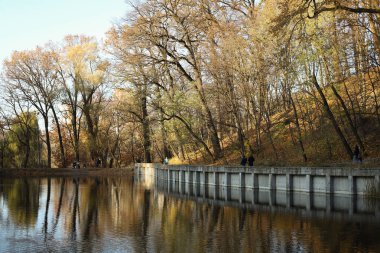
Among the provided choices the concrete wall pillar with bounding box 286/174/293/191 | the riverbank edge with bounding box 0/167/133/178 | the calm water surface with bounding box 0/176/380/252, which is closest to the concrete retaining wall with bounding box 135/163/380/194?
the concrete wall pillar with bounding box 286/174/293/191

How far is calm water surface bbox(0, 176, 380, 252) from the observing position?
18.8 meters

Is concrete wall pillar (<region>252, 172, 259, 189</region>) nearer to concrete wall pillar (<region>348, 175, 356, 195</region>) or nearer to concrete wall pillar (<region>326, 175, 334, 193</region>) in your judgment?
concrete wall pillar (<region>326, 175, 334, 193</region>)

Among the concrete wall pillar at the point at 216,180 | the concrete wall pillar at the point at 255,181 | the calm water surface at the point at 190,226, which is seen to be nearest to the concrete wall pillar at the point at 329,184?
the calm water surface at the point at 190,226

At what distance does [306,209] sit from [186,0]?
26384 mm

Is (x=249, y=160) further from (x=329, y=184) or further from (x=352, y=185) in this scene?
(x=352, y=185)

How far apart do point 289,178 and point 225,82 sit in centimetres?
1132

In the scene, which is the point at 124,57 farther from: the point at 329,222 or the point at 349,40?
the point at 329,222

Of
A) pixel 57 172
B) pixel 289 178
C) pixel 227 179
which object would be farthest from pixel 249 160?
pixel 57 172

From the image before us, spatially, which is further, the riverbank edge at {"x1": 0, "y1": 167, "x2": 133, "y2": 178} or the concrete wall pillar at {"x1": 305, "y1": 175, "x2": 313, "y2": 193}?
the riverbank edge at {"x1": 0, "y1": 167, "x2": 133, "y2": 178}

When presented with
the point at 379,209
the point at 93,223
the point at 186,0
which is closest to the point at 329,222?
the point at 379,209

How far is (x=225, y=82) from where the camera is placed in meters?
44.0

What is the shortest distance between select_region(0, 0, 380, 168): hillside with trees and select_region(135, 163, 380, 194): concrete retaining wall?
3143mm

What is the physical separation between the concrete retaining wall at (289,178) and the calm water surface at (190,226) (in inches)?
59.4

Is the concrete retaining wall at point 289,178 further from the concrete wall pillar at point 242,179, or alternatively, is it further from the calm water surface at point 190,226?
the calm water surface at point 190,226
